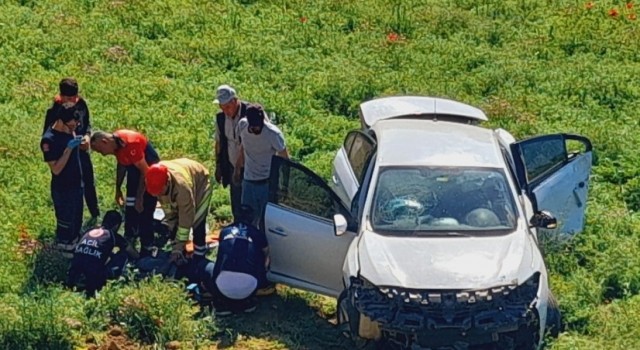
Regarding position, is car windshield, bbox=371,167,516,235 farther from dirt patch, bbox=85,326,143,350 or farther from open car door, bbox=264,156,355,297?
dirt patch, bbox=85,326,143,350

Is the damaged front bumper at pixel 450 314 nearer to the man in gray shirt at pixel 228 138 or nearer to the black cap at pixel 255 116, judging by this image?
the black cap at pixel 255 116

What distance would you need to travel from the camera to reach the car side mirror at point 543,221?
10320 mm

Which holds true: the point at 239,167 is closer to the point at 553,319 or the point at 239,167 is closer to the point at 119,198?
the point at 119,198

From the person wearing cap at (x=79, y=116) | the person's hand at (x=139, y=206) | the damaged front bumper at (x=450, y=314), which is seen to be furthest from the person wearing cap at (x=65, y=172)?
the damaged front bumper at (x=450, y=314)

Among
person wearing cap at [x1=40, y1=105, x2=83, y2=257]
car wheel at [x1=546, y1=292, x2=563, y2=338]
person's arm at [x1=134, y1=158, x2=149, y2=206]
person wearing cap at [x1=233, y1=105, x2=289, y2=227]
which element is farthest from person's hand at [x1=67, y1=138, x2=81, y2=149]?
car wheel at [x1=546, y1=292, x2=563, y2=338]

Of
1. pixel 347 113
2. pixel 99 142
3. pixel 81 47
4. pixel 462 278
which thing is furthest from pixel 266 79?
pixel 462 278

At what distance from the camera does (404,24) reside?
64.6 ft

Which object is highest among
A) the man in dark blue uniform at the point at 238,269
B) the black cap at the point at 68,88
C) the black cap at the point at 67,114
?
the black cap at the point at 68,88

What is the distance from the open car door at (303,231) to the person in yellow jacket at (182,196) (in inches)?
29.5

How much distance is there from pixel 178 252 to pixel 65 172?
151 cm

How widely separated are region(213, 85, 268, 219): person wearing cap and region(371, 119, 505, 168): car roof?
58.8 inches

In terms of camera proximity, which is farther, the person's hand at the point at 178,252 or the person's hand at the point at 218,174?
the person's hand at the point at 218,174

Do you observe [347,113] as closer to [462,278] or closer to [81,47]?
[81,47]

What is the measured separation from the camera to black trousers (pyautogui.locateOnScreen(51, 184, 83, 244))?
11.7m
